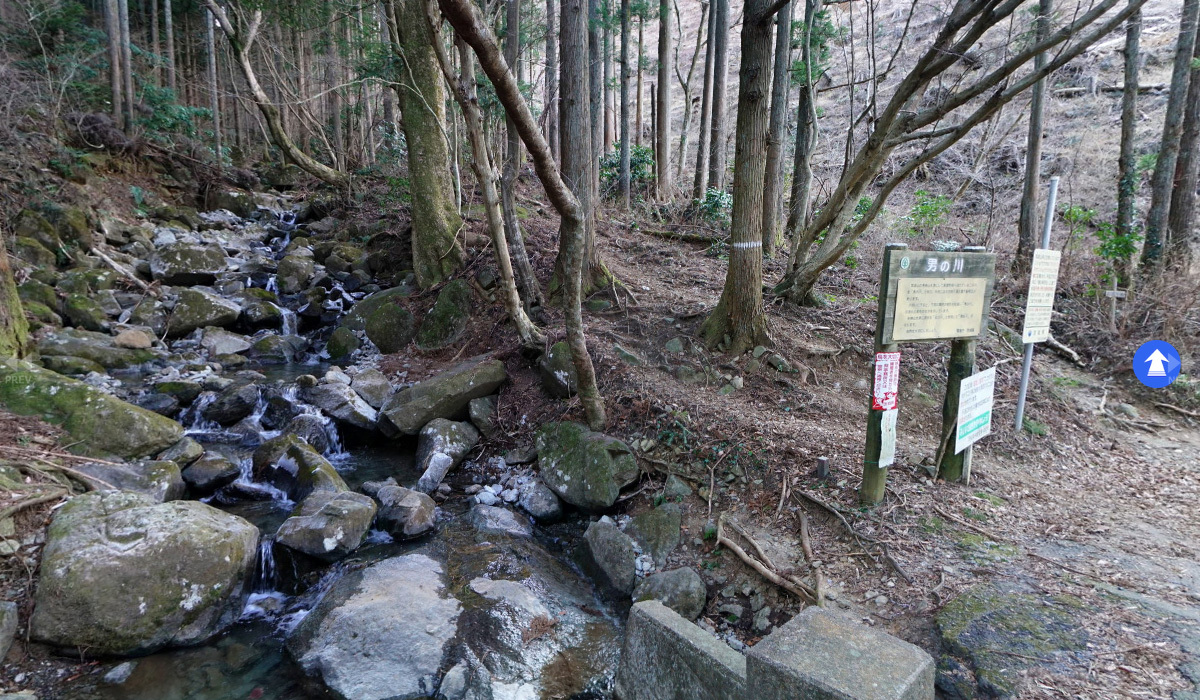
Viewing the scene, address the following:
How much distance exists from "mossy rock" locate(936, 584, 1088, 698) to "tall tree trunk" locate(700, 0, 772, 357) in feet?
12.0

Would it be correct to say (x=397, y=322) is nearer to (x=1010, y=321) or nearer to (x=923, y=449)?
(x=923, y=449)

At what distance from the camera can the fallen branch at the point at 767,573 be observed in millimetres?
3785

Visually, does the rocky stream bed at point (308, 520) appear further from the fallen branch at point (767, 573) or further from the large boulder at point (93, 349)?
the fallen branch at point (767, 573)

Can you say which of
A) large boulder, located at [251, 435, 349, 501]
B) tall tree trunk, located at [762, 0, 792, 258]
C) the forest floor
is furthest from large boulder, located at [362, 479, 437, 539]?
tall tree trunk, located at [762, 0, 792, 258]

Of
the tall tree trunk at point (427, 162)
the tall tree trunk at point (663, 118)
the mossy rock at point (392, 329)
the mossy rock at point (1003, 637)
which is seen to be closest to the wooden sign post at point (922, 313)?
the mossy rock at point (1003, 637)

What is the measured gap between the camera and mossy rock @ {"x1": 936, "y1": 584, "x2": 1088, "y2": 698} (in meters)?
2.89

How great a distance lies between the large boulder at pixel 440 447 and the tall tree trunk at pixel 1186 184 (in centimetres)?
1009

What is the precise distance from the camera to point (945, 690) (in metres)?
2.95

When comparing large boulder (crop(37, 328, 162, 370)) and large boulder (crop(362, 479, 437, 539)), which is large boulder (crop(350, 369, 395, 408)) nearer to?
large boulder (crop(362, 479, 437, 539))

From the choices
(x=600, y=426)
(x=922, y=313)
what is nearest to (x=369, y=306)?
(x=600, y=426)

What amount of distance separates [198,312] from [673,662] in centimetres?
1010

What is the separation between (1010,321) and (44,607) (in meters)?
11.0

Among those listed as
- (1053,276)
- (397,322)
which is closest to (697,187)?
(397,322)

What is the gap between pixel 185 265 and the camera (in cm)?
1121
